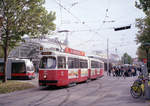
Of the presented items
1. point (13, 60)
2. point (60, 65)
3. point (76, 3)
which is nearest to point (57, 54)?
point (60, 65)

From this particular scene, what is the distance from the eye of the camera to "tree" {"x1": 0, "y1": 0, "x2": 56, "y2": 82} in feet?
58.3

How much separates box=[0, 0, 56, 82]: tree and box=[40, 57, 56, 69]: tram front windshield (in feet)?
14.0

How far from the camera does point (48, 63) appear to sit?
52.6 feet

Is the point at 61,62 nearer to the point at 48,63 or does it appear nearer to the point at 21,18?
the point at 48,63

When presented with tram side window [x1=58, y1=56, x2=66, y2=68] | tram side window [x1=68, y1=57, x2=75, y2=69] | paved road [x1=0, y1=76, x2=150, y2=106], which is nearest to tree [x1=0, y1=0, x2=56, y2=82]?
tram side window [x1=68, y1=57, x2=75, y2=69]

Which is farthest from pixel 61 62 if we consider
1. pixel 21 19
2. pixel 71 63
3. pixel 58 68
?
pixel 21 19

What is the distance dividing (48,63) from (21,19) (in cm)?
526

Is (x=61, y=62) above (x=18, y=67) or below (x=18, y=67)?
above

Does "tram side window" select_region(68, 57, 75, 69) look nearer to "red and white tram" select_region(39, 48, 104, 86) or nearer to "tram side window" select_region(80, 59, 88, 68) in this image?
"red and white tram" select_region(39, 48, 104, 86)

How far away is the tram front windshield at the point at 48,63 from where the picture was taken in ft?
51.9

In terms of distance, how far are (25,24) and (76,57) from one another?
554 cm

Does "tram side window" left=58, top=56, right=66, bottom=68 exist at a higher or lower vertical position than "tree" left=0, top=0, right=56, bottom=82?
lower

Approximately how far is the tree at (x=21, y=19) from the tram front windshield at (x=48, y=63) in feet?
14.0

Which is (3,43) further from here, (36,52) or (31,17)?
(36,52)
